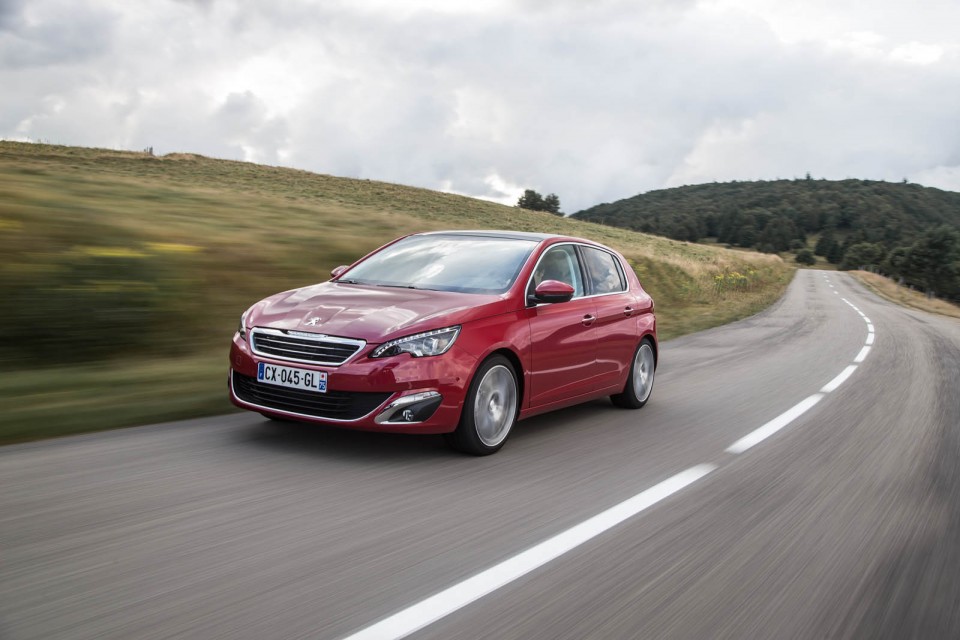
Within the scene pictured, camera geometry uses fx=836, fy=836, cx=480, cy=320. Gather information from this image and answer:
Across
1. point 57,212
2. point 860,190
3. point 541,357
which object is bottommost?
point 541,357

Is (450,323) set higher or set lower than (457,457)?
higher

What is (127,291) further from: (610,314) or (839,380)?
(839,380)

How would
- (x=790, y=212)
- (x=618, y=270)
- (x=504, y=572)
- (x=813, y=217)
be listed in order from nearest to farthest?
1. (x=504, y=572)
2. (x=618, y=270)
3. (x=790, y=212)
4. (x=813, y=217)

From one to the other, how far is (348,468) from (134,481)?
118 cm

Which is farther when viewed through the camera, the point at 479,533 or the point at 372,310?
the point at 372,310

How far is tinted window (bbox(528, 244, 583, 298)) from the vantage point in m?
6.47

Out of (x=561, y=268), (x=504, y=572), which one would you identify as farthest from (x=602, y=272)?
(x=504, y=572)

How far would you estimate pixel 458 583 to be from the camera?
11.1 ft

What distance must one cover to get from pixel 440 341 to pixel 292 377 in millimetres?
944

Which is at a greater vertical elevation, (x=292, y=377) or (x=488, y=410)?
(x=292, y=377)

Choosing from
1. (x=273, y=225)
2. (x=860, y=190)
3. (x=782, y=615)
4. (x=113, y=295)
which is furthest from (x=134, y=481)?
(x=860, y=190)

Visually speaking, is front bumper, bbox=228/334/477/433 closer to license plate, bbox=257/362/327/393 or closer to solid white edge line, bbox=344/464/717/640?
license plate, bbox=257/362/327/393

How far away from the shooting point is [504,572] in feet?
11.6

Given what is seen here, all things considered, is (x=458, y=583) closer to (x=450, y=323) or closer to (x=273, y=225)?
(x=450, y=323)
